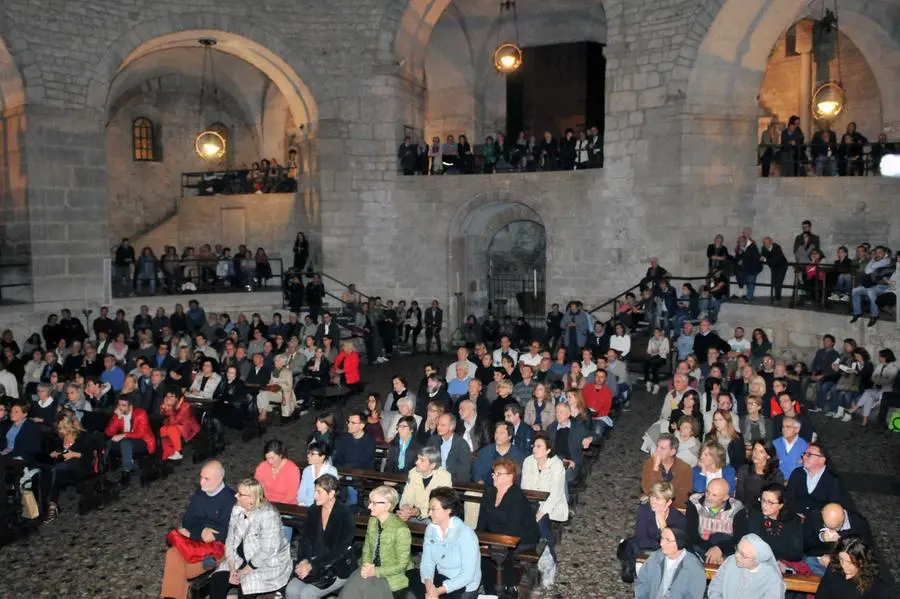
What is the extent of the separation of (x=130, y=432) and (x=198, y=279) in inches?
417

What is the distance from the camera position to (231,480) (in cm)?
979

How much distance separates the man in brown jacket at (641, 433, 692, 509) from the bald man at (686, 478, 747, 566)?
563 mm

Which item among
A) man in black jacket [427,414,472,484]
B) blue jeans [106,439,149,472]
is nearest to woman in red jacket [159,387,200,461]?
blue jeans [106,439,149,472]

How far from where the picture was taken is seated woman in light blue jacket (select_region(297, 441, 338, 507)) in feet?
23.2

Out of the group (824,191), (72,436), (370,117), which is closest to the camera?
(72,436)

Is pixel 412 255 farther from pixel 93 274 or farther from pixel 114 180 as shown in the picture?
pixel 114 180

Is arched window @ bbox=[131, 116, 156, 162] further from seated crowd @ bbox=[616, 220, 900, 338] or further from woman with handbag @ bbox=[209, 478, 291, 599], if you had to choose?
woman with handbag @ bbox=[209, 478, 291, 599]

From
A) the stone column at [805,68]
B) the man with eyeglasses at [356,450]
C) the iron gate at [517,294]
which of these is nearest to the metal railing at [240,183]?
the iron gate at [517,294]

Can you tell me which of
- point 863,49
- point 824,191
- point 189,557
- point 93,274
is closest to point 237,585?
point 189,557

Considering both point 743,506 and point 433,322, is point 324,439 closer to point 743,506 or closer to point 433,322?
point 743,506

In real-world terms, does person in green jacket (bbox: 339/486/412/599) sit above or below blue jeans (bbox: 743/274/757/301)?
below

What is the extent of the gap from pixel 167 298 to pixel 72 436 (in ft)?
31.5

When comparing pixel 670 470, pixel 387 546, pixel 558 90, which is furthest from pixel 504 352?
pixel 558 90

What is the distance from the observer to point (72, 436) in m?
8.89
